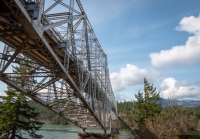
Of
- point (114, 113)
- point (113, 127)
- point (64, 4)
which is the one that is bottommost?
point (113, 127)

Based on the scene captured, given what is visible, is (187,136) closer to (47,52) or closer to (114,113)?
(47,52)

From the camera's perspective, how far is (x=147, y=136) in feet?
56.4

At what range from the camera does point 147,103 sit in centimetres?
3484

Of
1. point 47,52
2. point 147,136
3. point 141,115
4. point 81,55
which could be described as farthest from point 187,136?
point 141,115

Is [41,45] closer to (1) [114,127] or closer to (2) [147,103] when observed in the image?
(2) [147,103]

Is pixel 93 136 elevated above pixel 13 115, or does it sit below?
below

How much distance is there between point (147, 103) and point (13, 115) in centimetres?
2509

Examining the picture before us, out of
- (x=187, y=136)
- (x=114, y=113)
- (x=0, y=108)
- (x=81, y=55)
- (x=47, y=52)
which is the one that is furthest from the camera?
(x=114, y=113)

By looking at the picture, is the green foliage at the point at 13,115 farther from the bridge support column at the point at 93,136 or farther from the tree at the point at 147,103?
the tree at the point at 147,103

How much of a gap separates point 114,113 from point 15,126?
4600 cm

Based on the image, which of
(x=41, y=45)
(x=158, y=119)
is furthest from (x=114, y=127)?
(x=41, y=45)

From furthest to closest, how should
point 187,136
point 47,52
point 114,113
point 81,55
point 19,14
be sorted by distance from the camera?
point 114,113 < point 187,136 < point 81,55 < point 47,52 < point 19,14

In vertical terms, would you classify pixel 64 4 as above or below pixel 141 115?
above

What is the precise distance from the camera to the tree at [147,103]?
33594 mm
